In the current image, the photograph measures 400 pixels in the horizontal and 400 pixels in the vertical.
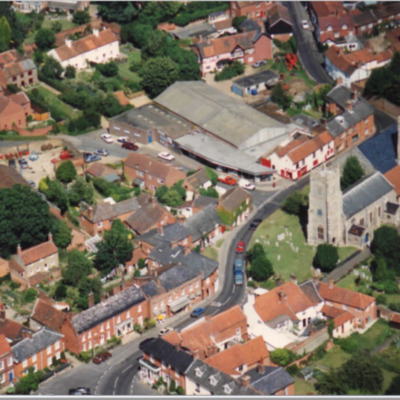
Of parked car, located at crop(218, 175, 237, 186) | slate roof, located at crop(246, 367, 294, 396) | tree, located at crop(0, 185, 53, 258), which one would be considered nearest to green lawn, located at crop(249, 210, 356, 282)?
parked car, located at crop(218, 175, 237, 186)

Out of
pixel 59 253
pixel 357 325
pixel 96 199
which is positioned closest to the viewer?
pixel 357 325

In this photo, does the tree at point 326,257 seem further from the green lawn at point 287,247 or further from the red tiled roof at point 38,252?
the red tiled roof at point 38,252

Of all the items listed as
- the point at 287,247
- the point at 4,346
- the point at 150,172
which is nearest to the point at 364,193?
the point at 287,247

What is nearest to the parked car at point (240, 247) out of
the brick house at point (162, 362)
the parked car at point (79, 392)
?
the brick house at point (162, 362)

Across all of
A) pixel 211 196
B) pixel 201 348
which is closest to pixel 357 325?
pixel 201 348

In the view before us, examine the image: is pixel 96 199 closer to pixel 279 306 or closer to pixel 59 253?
pixel 59 253

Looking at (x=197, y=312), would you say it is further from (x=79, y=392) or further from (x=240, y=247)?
(x=79, y=392)
